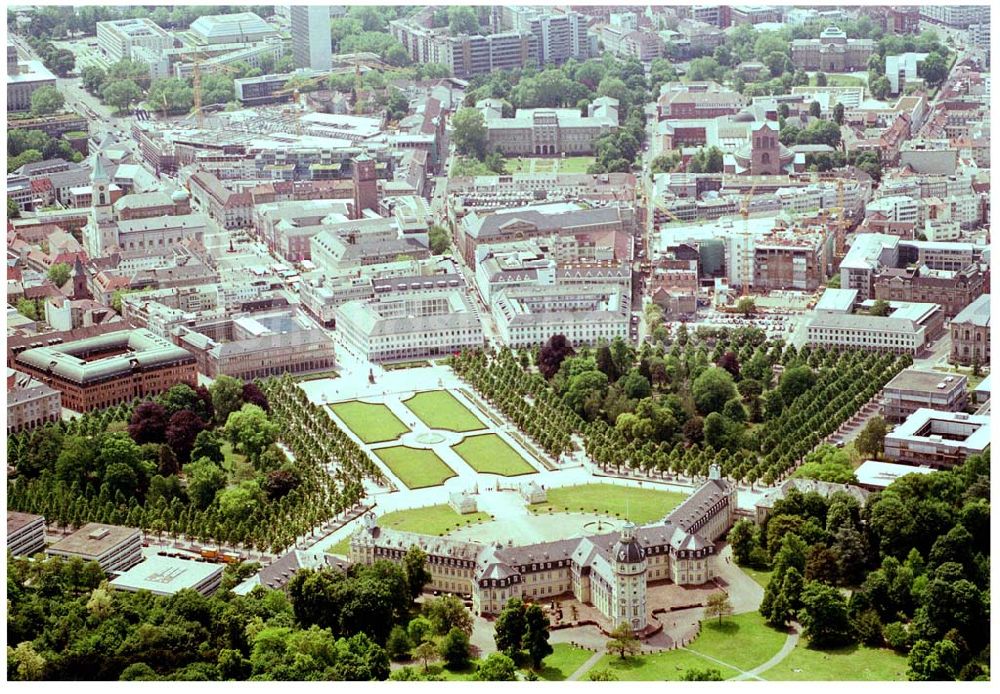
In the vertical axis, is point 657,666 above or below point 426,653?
below

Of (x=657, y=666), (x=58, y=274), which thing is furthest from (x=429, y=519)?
(x=58, y=274)

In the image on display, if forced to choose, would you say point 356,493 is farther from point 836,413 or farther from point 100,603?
point 836,413

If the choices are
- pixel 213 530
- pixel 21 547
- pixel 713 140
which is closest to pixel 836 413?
pixel 213 530

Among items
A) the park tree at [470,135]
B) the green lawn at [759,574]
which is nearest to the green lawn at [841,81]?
the park tree at [470,135]

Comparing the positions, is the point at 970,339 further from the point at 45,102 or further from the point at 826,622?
the point at 45,102

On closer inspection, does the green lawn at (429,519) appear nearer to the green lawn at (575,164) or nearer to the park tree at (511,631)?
the park tree at (511,631)

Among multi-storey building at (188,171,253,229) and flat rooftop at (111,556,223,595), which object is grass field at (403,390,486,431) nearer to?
flat rooftop at (111,556,223,595)
